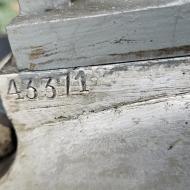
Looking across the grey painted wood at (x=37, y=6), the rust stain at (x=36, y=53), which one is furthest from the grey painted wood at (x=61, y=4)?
the rust stain at (x=36, y=53)

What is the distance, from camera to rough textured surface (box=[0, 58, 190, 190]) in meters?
1.58

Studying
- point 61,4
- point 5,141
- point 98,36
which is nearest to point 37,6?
point 61,4

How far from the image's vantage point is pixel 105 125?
1650mm

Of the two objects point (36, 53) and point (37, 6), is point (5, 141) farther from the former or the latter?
point (37, 6)

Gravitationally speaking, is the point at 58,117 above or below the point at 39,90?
below

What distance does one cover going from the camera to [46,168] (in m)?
1.71

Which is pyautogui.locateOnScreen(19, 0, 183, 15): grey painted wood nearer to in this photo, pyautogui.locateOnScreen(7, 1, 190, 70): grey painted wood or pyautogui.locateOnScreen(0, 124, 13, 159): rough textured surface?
pyautogui.locateOnScreen(7, 1, 190, 70): grey painted wood

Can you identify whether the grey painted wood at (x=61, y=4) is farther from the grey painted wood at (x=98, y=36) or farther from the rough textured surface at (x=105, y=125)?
the rough textured surface at (x=105, y=125)

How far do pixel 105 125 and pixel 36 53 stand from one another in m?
0.37

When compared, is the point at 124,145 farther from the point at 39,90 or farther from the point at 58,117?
the point at 39,90

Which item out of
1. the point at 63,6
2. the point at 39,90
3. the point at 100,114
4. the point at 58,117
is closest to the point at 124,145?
the point at 100,114

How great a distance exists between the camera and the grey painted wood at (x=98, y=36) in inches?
58.3

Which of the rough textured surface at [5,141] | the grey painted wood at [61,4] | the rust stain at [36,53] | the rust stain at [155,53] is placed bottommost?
the rough textured surface at [5,141]

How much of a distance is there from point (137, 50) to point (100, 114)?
0.92 feet
